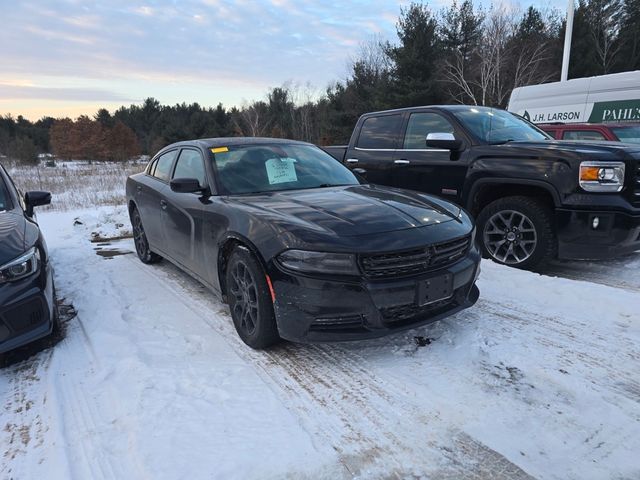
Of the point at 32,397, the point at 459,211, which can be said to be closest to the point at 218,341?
the point at 32,397

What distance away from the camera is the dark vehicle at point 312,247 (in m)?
2.66

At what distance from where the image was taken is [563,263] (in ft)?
17.1

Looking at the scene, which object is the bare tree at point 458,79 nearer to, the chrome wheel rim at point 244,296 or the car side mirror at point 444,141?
the car side mirror at point 444,141

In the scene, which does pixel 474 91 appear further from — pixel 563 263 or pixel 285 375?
pixel 285 375

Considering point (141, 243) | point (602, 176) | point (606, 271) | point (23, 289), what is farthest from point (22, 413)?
point (606, 271)

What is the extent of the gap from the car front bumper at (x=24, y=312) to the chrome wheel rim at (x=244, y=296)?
1.32 m

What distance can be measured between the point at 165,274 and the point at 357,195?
9.08 feet

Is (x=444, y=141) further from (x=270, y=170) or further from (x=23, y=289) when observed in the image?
(x=23, y=289)

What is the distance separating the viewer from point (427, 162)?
5.51 m

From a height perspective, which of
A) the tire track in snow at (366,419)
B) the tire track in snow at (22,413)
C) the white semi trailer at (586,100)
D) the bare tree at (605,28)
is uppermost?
the bare tree at (605,28)

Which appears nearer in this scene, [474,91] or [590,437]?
[590,437]

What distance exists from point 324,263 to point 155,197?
2.99 m

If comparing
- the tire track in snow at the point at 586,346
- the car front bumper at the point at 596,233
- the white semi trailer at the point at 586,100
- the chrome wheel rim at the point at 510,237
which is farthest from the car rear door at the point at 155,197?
the white semi trailer at the point at 586,100

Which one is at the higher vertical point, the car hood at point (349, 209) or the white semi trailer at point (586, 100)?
the white semi trailer at point (586, 100)
